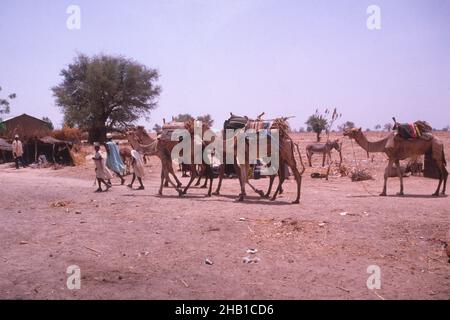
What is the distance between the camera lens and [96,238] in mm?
6859

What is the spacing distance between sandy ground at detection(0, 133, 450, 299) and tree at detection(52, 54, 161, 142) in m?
28.6

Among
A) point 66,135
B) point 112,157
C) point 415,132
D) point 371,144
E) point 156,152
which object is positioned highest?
point 66,135

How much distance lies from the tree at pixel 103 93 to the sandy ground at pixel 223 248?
28.6 meters

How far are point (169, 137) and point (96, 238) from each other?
210 inches

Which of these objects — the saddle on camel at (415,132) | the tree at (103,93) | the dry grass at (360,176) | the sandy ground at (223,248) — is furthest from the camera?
the tree at (103,93)

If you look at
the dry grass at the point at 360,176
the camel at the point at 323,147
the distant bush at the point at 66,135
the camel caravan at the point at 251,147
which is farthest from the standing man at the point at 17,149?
the dry grass at the point at 360,176

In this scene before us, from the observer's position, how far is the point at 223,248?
6.30m

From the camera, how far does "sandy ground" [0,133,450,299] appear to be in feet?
15.9

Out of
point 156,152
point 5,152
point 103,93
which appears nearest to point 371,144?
point 156,152

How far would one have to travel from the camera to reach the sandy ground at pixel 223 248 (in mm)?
4848

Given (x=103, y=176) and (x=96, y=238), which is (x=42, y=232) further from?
(x=103, y=176)

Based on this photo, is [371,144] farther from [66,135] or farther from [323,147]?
[66,135]

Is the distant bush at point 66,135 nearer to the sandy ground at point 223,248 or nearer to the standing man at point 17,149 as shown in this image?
the standing man at point 17,149

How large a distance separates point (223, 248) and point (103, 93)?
34.1 metres
